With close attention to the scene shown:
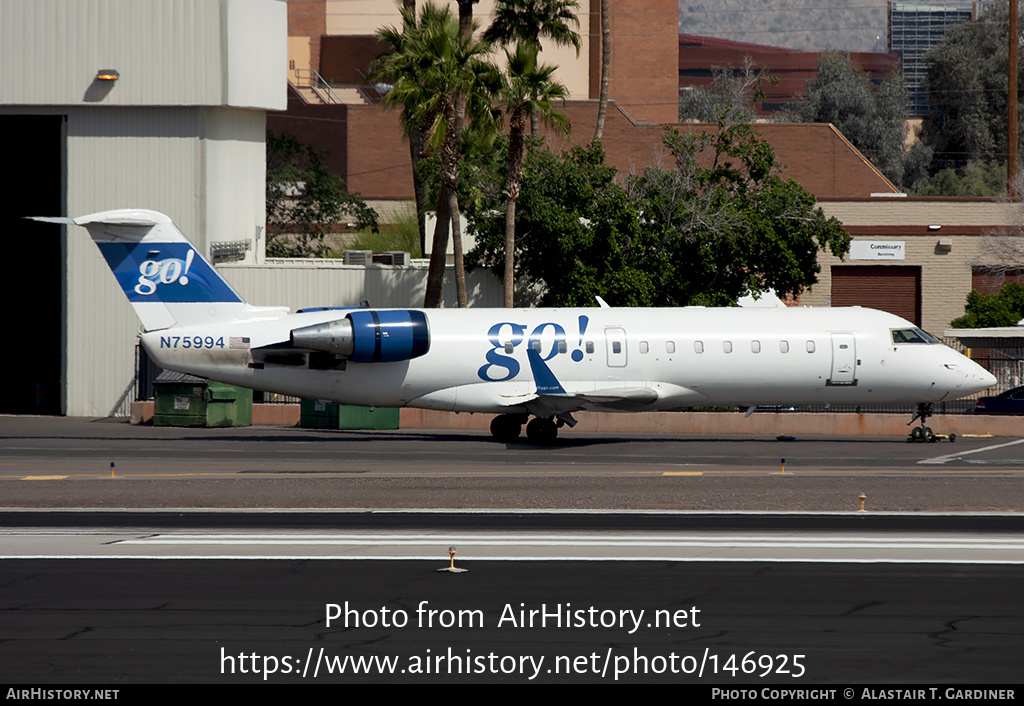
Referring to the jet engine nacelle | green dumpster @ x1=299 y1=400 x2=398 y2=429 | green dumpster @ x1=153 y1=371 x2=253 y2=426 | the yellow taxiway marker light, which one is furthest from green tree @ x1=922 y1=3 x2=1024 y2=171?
the yellow taxiway marker light

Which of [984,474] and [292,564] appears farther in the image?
[984,474]

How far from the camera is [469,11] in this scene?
40.6 metres

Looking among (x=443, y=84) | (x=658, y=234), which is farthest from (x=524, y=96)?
(x=658, y=234)

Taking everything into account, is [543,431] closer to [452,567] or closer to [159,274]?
[159,274]

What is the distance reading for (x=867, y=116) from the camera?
97.7m

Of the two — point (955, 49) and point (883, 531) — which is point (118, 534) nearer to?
point (883, 531)

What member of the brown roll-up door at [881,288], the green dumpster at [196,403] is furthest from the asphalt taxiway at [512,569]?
the brown roll-up door at [881,288]

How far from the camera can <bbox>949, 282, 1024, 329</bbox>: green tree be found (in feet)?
150

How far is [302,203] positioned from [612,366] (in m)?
32.6

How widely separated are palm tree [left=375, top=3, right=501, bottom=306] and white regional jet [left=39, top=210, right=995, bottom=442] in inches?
318

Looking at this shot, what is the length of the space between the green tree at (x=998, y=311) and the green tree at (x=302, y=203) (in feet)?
95.7

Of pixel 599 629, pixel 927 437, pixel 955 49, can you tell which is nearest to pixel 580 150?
pixel 927 437
